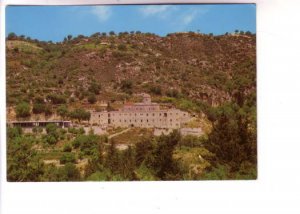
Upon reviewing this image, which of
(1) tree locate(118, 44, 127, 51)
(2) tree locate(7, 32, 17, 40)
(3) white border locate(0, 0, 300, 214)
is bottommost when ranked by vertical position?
(3) white border locate(0, 0, 300, 214)

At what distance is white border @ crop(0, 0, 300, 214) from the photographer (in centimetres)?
203

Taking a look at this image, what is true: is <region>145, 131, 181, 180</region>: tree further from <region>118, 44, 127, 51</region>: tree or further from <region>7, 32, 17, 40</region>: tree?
<region>7, 32, 17, 40</region>: tree

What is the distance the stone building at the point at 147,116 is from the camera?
207cm

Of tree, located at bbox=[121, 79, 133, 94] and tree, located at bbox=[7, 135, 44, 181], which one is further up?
tree, located at bbox=[121, 79, 133, 94]

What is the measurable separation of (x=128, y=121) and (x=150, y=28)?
1.28ft

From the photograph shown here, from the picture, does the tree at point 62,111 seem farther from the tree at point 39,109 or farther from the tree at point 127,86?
the tree at point 127,86

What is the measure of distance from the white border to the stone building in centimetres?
24

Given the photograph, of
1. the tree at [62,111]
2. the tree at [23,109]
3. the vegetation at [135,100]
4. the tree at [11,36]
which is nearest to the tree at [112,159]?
the vegetation at [135,100]

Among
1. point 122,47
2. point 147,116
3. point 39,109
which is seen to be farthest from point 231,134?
point 39,109

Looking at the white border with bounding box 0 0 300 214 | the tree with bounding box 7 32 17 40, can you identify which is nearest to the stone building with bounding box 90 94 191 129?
the white border with bounding box 0 0 300 214
